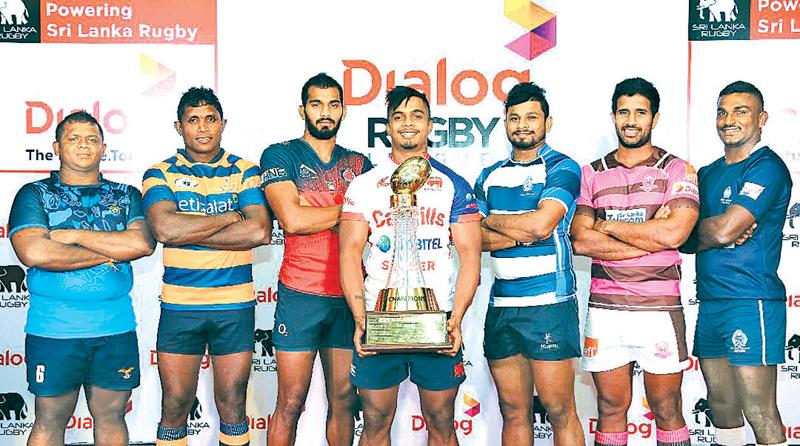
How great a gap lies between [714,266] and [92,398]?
9.14ft

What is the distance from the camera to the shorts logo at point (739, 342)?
13.0 ft

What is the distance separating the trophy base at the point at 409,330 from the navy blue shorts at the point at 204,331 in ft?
2.94

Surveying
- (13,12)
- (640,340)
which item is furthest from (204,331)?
(13,12)

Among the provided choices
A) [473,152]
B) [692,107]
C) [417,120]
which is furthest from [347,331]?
[692,107]

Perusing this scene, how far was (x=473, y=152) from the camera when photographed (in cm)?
488

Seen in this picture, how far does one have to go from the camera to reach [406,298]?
11.3ft

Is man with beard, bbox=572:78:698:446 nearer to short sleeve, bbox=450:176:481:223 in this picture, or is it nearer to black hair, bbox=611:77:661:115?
black hair, bbox=611:77:661:115

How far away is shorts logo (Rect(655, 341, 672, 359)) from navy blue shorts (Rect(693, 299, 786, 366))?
30cm

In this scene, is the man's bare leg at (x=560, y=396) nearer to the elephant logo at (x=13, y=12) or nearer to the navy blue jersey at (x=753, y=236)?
the navy blue jersey at (x=753, y=236)

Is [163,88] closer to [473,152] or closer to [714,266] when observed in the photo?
[473,152]

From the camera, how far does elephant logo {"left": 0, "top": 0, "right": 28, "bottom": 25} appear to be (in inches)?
190

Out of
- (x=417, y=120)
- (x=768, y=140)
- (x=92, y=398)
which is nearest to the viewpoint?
(x=417, y=120)

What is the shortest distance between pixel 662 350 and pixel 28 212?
2.77m

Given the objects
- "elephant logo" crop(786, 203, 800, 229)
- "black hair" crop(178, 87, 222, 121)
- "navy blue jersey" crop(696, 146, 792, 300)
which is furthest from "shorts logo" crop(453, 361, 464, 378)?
"elephant logo" crop(786, 203, 800, 229)
